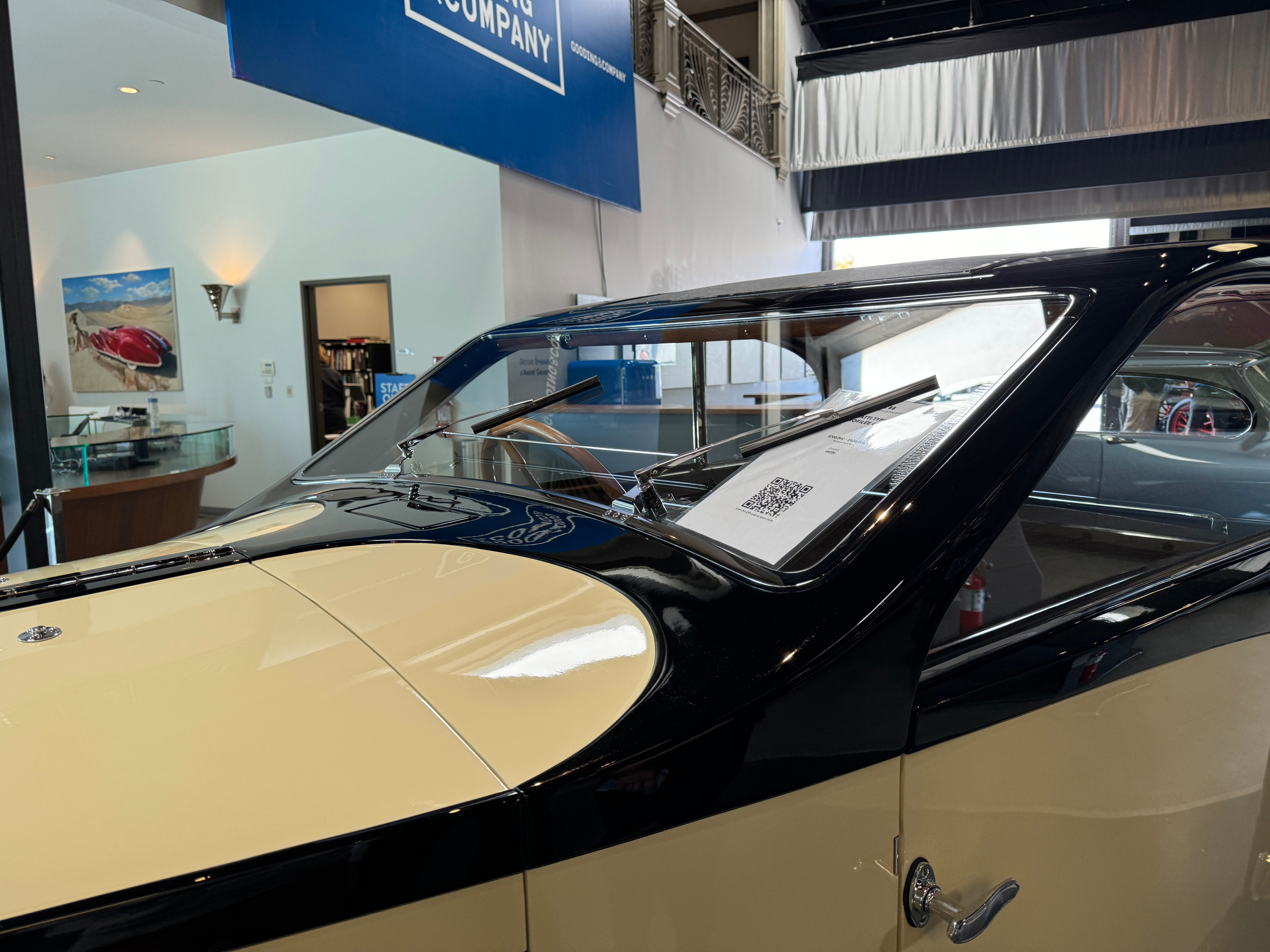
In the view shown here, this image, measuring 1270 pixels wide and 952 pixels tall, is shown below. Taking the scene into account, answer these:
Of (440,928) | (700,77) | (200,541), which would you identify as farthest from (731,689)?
(700,77)

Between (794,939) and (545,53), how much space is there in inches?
205

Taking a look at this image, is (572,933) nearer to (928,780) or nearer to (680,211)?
(928,780)

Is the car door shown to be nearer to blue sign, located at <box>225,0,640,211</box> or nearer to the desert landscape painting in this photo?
blue sign, located at <box>225,0,640,211</box>

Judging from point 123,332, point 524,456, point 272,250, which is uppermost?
point 272,250

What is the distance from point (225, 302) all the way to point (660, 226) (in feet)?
12.7

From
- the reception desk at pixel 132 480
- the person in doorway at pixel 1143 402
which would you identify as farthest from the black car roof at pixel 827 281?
the reception desk at pixel 132 480

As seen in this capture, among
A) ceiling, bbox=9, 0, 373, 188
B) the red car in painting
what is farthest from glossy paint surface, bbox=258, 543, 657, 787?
the red car in painting

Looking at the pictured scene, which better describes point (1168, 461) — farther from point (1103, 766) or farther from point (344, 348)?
point (344, 348)

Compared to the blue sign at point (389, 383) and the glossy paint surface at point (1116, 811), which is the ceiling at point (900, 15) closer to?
the blue sign at point (389, 383)

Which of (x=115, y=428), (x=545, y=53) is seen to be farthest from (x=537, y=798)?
(x=115, y=428)

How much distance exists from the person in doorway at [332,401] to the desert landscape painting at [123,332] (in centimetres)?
140

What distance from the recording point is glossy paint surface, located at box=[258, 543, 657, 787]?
1.71 feet

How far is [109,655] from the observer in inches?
24.8

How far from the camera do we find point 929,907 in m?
0.62
